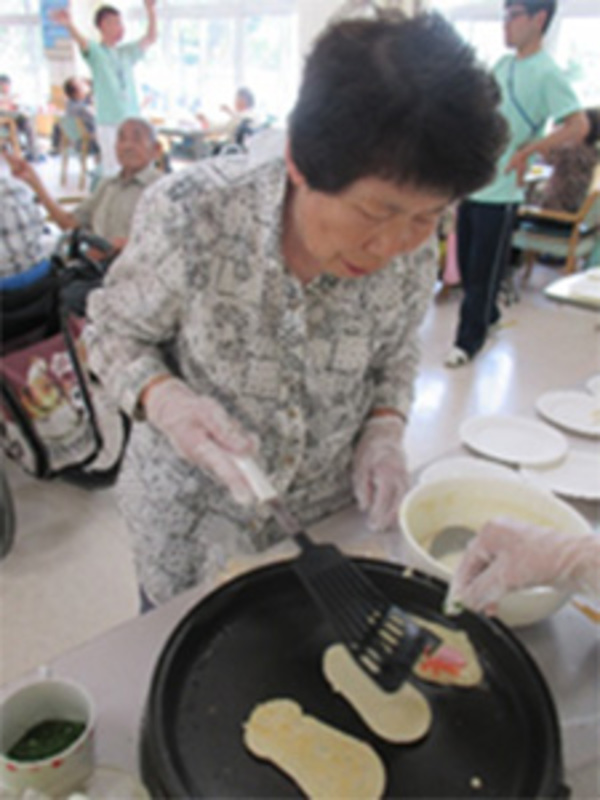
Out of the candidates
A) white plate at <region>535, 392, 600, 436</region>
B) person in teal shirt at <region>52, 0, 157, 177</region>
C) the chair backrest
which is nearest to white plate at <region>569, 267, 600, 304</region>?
white plate at <region>535, 392, 600, 436</region>

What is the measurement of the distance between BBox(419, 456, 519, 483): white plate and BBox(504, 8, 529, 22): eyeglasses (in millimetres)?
2540

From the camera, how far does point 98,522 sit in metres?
2.24

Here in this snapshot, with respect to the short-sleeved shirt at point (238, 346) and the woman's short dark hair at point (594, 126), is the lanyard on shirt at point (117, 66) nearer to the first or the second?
the woman's short dark hair at point (594, 126)

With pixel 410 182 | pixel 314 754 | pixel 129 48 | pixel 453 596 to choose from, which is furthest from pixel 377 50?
pixel 129 48

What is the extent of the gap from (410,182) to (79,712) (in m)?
0.66

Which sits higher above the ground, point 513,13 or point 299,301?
point 513,13

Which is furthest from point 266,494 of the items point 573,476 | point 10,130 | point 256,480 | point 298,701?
point 10,130

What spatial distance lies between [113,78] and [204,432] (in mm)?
5000

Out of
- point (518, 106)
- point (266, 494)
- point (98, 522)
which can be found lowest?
point (98, 522)

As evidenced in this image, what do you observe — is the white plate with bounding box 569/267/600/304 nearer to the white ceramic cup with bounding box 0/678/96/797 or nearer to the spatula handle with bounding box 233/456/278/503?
the spatula handle with bounding box 233/456/278/503

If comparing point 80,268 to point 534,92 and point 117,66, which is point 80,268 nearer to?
point 534,92

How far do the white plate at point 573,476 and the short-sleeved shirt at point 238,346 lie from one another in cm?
30

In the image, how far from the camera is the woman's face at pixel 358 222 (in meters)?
0.75

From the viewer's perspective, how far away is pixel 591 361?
3.62 meters
